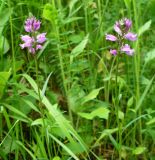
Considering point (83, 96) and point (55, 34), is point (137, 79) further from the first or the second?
point (55, 34)

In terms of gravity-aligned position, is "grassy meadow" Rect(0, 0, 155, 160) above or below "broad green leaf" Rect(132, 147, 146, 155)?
above

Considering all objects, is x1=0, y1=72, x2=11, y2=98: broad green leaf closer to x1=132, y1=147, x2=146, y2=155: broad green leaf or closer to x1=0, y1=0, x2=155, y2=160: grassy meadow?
x1=0, y1=0, x2=155, y2=160: grassy meadow

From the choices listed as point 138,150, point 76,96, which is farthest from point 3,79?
point 138,150

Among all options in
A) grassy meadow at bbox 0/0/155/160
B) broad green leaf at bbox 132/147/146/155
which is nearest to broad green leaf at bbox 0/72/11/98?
grassy meadow at bbox 0/0/155/160

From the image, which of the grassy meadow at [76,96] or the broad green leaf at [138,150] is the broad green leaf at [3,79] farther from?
the broad green leaf at [138,150]

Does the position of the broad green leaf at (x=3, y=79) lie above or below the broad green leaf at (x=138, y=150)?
above

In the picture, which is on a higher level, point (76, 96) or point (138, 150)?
point (76, 96)

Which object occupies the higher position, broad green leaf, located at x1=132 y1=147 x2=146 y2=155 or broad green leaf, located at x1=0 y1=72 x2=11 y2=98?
broad green leaf, located at x1=0 y1=72 x2=11 y2=98

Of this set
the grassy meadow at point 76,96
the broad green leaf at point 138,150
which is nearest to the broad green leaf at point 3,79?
the grassy meadow at point 76,96

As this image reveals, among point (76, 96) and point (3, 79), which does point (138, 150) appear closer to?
point (76, 96)
